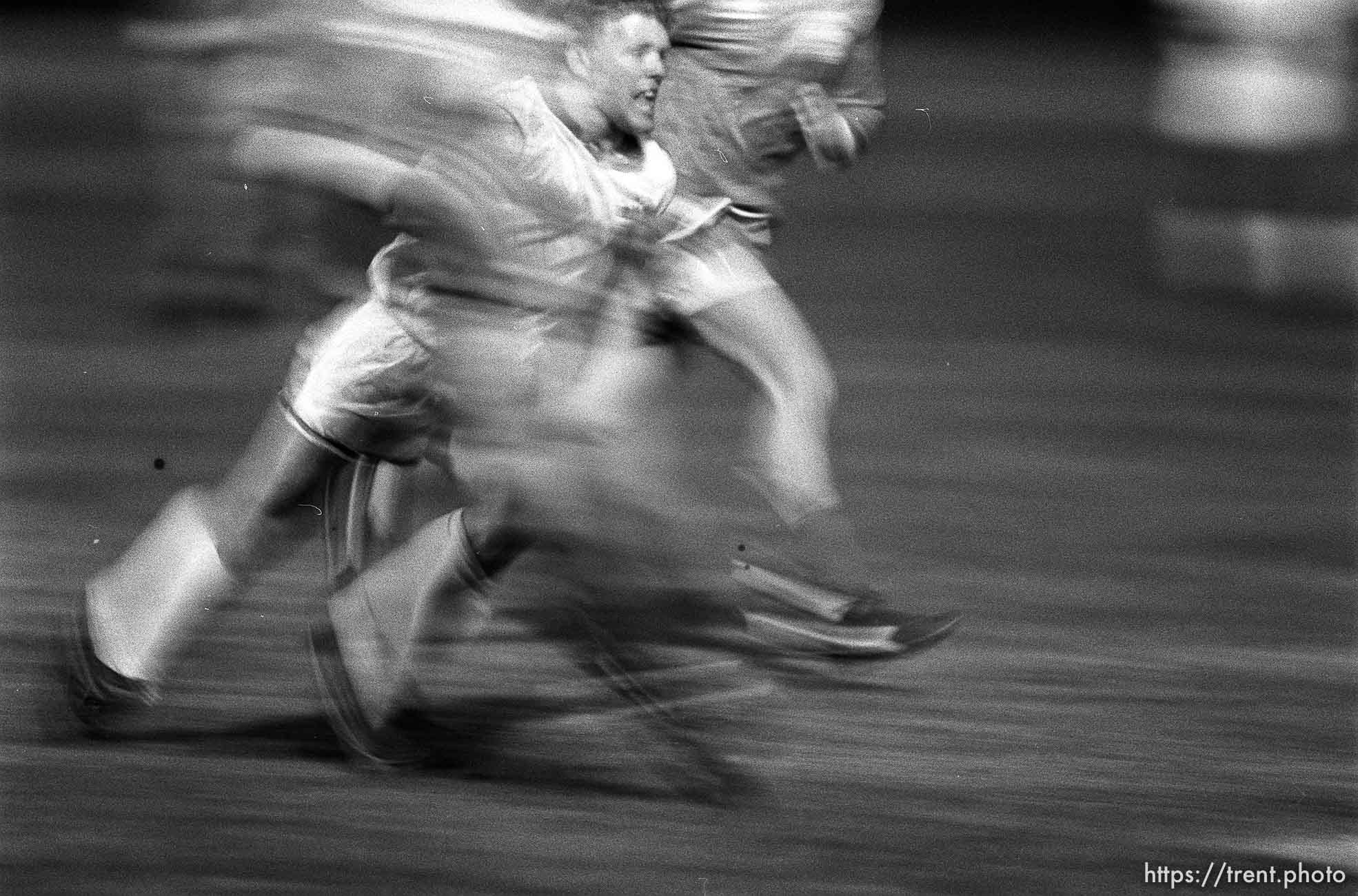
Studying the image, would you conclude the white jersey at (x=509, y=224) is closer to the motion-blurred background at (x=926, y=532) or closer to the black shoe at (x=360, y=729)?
the motion-blurred background at (x=926, y=532)

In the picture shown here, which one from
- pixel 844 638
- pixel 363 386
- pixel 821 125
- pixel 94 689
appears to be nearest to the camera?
pixel 363 386

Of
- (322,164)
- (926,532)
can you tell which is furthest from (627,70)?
(926,532)

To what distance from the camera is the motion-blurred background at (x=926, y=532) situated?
15.4 ft

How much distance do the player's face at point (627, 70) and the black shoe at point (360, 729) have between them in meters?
1.17

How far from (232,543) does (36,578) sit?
1.94 metres

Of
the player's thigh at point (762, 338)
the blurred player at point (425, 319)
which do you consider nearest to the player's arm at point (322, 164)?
the blurred player at point (425, 319)

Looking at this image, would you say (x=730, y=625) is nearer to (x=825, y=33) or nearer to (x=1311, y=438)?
(x=825, y=33)

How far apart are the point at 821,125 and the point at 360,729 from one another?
2136 mm

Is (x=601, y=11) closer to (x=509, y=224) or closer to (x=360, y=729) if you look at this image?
(x=509, y=224)

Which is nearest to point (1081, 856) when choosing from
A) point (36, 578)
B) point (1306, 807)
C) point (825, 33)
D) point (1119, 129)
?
Result: point (1306, 807)

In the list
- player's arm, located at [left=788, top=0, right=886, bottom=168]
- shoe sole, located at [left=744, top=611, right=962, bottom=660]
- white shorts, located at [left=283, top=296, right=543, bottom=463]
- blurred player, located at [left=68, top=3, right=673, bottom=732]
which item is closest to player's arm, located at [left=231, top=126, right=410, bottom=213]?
blurred player, located at [left=68, top=3, right=673, bottom=732]

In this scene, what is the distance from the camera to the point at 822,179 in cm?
1867

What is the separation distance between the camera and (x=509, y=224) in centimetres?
476

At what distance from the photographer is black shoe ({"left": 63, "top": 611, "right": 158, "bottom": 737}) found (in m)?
4.99
